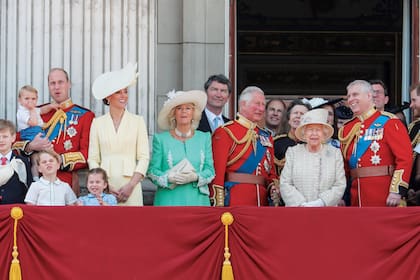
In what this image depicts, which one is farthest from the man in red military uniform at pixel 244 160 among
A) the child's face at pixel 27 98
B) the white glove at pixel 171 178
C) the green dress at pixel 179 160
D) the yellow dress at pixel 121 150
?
the child's face at pixel 27 98

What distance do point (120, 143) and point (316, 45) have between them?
7.44m

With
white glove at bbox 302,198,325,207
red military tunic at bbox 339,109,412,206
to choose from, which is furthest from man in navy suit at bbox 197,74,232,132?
white glove at bbox 302,198,325,207

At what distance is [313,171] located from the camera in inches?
396

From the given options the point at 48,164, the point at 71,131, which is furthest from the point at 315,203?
the point at 71,131

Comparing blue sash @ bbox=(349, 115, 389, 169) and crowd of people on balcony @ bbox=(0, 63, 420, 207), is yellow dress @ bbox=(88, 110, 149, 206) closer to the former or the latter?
crowd of people on balcony @ bbox=(0, 63, 420, 207)

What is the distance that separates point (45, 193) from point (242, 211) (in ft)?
5.17

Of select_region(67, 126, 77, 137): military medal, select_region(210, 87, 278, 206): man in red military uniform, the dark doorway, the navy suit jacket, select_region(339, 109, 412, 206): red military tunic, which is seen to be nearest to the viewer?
select_region(339, 109, 412, 206): red military tunic

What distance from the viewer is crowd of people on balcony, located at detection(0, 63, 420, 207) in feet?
32.9

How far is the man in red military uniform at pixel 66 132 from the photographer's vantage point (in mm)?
10484

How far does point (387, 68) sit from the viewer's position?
16.9m

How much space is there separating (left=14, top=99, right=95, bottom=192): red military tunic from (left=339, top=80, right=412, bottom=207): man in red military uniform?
216cm

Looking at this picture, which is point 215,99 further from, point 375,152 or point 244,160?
point 375,152

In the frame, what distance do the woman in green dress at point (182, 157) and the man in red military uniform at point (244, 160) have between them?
0.55 feet

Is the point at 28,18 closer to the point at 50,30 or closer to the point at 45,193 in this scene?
the point at 50,30
